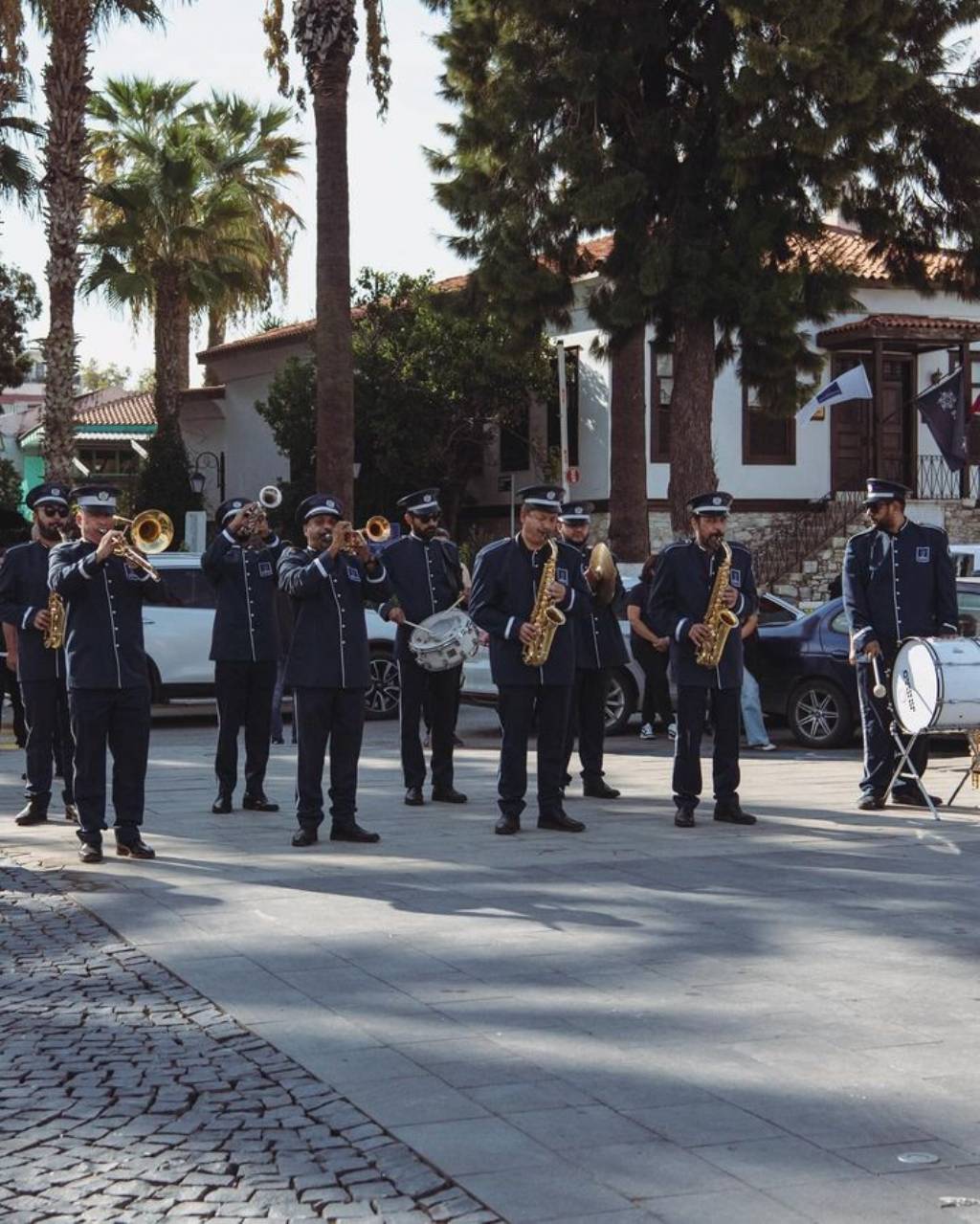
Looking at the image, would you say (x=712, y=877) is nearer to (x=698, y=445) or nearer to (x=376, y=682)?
(x=376, y=682)

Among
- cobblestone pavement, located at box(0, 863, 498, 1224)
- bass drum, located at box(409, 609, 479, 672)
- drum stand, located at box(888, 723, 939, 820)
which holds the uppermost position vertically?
bass drum, located at box(409, 609, 479, 672)

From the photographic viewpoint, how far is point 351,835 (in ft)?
34.6

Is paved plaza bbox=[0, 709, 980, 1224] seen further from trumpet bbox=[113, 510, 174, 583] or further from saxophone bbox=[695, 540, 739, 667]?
trumpet bbox=[113, 510, 174, 583]

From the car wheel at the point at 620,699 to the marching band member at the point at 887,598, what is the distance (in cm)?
580

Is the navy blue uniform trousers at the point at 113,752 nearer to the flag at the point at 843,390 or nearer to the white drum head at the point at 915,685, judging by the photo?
the white drum head at the point at 915,685

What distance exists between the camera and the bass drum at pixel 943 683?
35.2 feet

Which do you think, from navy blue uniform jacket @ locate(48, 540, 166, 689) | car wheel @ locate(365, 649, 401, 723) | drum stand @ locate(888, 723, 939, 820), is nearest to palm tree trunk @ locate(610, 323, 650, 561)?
car wheel @ locate(365, 649, 401, 723)

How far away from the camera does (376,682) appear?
1975 cm

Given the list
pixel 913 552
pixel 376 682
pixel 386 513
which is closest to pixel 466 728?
pixel 376 682

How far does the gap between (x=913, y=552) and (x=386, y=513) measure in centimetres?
2620

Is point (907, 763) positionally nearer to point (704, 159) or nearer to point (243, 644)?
point (243, 644)

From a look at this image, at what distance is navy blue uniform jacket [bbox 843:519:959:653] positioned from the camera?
11734 mm

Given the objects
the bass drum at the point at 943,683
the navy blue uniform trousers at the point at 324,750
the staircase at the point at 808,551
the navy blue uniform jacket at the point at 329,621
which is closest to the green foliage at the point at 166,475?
the staircase at the point at 808,551

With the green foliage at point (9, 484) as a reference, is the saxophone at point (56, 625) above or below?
below
